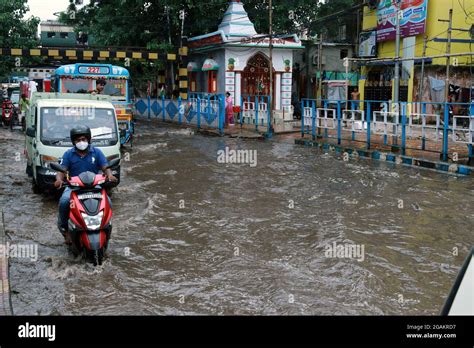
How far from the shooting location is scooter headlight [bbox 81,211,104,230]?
6.41m

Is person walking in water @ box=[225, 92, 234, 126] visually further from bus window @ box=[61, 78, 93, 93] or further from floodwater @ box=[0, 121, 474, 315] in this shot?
floodwater @ box=[0, 121, 474, 315]

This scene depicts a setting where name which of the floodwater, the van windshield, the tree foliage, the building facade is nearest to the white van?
the van windshield

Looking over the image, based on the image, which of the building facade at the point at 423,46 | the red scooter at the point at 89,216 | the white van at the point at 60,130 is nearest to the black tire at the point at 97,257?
the red scooter at the point at 89,216

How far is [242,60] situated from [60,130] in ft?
65.9

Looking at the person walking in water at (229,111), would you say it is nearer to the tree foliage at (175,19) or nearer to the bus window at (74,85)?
the bus window at (74,85)

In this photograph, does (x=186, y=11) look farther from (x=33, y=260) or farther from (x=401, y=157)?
(x=33, y=260)

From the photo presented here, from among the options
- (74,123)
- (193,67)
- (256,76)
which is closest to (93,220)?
(74,123)

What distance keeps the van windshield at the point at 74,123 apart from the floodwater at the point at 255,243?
3.69 ft

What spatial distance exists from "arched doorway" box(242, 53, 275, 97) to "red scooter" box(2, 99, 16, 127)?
1119 cm

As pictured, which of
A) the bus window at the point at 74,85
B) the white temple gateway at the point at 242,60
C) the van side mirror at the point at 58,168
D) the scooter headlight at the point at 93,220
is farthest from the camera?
the white temple gateway at the point at 242,60

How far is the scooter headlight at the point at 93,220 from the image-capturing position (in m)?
6.41

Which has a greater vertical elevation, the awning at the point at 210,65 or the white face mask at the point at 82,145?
the awning at the point at 210,65
